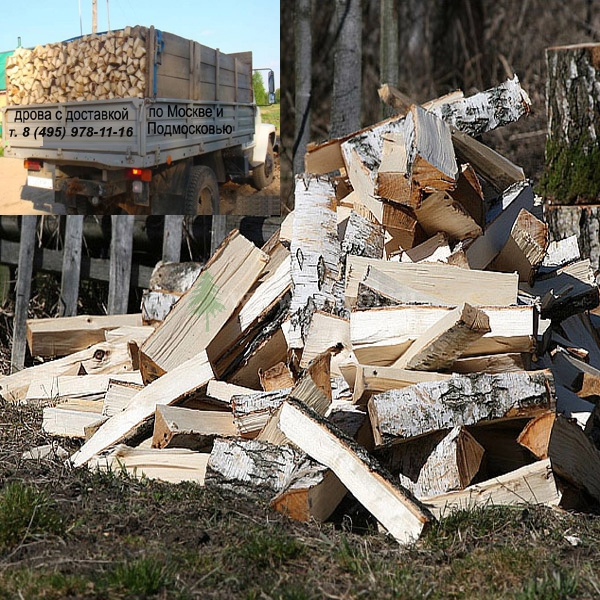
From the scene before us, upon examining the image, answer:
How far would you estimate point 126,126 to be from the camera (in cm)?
469

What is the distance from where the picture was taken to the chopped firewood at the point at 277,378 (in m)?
3.30

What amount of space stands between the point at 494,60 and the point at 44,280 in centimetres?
611

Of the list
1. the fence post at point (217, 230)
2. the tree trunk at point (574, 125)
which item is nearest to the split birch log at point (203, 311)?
the fence post at point (217, 230)

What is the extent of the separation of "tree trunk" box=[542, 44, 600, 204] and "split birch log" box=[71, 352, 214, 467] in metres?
2.88

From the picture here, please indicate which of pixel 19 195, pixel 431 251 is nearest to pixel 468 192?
pixel 431 251

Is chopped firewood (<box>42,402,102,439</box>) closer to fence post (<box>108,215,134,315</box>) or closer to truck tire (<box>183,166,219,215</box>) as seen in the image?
fence post (<box>108,215,134,315</box>)

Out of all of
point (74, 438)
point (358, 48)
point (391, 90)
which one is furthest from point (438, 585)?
point (358, 48)

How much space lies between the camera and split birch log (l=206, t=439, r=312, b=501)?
8.75ft

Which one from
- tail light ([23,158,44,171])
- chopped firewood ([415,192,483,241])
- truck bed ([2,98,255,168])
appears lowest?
chopped firewood ([415,192,483,241])

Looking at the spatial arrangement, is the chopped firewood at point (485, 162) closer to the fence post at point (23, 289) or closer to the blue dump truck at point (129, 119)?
the blue dump truck at point (129, 119)

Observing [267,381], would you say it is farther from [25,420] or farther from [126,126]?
[126,126]

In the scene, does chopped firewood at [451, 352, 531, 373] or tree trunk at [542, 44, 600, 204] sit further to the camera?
tree trunk at [542, 44, 600, 204]

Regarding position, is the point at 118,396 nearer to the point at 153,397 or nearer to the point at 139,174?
the point at 153,397

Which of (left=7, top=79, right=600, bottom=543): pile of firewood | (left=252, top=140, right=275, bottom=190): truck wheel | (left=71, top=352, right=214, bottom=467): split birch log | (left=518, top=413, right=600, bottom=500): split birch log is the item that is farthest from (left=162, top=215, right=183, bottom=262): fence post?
(left=518, top=413, right=600, bottom=500): split birch log
